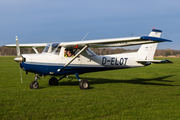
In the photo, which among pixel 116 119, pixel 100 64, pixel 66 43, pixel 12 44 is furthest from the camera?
pixel 12 44

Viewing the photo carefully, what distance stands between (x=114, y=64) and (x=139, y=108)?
590 cm

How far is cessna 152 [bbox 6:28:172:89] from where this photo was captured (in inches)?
366

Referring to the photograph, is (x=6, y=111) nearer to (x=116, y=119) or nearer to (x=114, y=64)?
(x=116, y=119)

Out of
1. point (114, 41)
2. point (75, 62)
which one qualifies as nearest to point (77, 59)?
point (75, 62)

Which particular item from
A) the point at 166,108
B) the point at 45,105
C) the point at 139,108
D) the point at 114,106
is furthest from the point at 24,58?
the point at 166,108

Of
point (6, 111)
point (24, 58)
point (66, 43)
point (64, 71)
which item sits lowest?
point (6, 111)

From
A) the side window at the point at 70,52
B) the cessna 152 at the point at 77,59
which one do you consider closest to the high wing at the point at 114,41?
the cessna 152 at the point at 77,59

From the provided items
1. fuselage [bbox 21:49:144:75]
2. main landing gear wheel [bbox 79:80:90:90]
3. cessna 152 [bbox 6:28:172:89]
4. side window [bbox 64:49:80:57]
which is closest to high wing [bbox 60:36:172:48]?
cessna 152 [bbox 6:28:172:89]

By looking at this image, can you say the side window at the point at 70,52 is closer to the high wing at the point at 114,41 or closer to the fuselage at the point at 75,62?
the fuselage at the point at 75,62

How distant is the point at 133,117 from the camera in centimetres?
531

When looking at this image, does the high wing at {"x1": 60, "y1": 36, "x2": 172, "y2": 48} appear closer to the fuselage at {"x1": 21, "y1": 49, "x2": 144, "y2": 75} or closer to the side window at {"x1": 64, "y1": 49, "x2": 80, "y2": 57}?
the side window at {"x1": 64, "y1": 49, "x2": 80, "y2": 57}

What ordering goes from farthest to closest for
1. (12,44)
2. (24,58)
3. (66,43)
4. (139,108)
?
(12,44) < (66,43) < (24,58) < (139,108)

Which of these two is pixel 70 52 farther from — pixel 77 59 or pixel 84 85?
pixel 84 85

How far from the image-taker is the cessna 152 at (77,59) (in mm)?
9297
